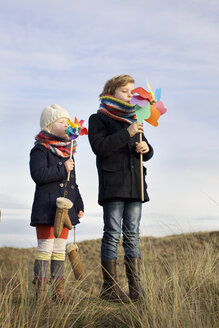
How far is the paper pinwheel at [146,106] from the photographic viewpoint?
4043 mm

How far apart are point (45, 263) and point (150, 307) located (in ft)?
4.07

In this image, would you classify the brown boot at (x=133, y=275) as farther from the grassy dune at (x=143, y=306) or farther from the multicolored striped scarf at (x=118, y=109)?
the multicolored striped scarf at (x=118, y=109)

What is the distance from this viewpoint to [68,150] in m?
4.32

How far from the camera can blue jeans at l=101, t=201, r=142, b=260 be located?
13.0ft

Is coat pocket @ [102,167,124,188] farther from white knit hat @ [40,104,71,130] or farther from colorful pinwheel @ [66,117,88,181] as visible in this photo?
white knit hat @ [40,104,71,130]

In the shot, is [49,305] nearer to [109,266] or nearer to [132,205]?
[109,266]

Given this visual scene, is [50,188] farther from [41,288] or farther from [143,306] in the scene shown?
[143,306]

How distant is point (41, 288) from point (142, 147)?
1554mm

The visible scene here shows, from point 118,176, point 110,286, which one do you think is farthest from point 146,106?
point 110,286

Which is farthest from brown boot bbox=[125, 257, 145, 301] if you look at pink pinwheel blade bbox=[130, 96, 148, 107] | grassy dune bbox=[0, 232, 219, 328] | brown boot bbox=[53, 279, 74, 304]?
pink pinwheel blade bbox=[130, 96, 148, 107]

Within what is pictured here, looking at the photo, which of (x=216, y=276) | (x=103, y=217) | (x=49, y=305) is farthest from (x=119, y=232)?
(x=216, y=276)

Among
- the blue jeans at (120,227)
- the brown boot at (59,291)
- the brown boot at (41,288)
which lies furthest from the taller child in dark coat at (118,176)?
the brown boot at (41,288)

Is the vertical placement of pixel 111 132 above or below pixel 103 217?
above

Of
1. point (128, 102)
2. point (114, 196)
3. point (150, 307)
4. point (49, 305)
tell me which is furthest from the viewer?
point (128, 102)
